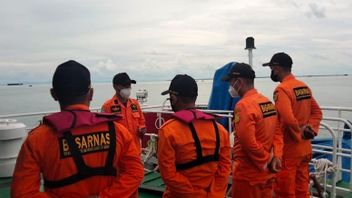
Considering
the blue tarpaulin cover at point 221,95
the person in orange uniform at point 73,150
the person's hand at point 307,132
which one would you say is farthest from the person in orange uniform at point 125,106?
the person in orange uniform at point 73,150

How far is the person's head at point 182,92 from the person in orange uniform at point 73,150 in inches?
24.4

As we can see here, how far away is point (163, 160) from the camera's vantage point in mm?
2309

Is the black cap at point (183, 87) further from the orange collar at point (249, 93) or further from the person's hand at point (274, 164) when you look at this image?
the person's hand at point (274, 164)

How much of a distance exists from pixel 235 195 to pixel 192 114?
1.05 metres

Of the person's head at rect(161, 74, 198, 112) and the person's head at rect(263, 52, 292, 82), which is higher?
the person's head at rect(263, 52, 292, 82)

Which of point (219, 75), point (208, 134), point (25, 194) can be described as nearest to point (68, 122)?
point (25, 194)

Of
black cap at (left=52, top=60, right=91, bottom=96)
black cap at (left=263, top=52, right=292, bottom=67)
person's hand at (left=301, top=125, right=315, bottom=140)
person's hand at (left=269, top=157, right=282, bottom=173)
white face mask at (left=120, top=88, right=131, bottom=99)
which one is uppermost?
black cap at (left=263, top=52, right=292, bottom=67)

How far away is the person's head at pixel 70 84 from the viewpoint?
5.87ft

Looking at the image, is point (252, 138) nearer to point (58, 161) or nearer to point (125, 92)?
point (58, 161)

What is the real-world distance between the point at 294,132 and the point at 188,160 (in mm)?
1431

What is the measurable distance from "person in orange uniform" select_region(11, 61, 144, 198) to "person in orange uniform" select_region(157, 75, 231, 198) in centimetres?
45

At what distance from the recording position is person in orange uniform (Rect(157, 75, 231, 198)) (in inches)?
90.8

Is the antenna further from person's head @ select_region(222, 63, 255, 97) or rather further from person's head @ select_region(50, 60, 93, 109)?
person's head @ select_region(50, 60, 93, 109)

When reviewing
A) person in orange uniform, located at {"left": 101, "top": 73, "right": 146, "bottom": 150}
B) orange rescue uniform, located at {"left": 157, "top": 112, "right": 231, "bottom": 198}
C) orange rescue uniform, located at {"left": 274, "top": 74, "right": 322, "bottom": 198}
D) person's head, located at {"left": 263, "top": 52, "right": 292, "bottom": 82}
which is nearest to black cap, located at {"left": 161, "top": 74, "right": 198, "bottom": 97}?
orange rescue uniform, located at {"left": 157, "top": 112, "right": 231, "bottom": 198}
